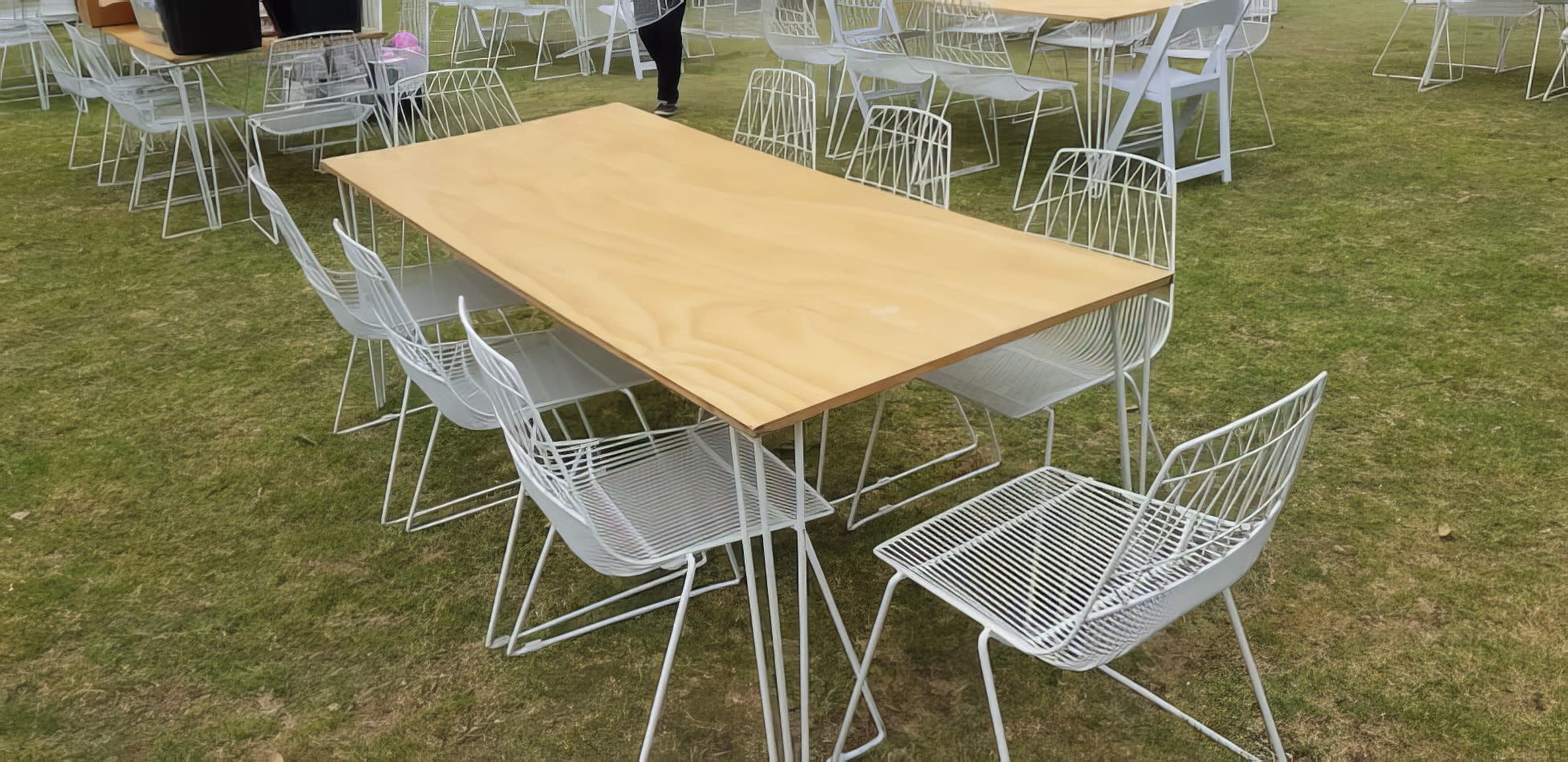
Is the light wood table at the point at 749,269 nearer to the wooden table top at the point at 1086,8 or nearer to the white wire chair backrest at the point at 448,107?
the white wire chair backrest at the point at 448,107

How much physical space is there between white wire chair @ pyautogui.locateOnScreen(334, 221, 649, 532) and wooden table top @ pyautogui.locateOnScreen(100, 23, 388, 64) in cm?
250

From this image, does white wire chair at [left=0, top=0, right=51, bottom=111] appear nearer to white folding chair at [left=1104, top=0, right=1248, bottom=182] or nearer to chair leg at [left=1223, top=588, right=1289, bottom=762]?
white folding chair at [left=1104, top=0, right=1248, bottom=182]

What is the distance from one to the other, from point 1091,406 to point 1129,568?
5.19ft

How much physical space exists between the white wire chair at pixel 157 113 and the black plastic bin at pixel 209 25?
10.0 inches

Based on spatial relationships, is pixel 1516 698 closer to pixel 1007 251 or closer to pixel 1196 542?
pixel 1196 542

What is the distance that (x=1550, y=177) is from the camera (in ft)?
16.8

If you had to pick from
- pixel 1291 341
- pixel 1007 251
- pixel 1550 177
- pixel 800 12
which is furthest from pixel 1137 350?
pixel 800 12

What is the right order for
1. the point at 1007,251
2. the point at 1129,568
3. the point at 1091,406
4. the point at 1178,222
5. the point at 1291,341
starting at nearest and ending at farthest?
the point at 1129,568, the point at 1007,251, the point at 1091,406, the point at 1291,341, the point at 1178,222

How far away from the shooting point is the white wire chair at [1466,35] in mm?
6324

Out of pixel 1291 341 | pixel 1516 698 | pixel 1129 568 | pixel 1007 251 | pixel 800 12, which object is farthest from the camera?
pixel 800 12

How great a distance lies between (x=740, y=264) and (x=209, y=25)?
332 centimetres

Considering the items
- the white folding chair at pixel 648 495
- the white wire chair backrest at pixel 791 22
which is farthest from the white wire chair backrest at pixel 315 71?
the white folding chair at pixel 648 495

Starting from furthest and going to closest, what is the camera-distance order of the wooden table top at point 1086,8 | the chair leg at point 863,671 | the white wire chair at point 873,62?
the white wire chair at point 873,62 → the wooden table top at point 1086,8 → the chair leg at point 863,671

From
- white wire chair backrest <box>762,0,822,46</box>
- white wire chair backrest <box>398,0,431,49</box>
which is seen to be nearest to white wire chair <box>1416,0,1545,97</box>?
white wire chair backrest <box>762,0,822,46</box>
